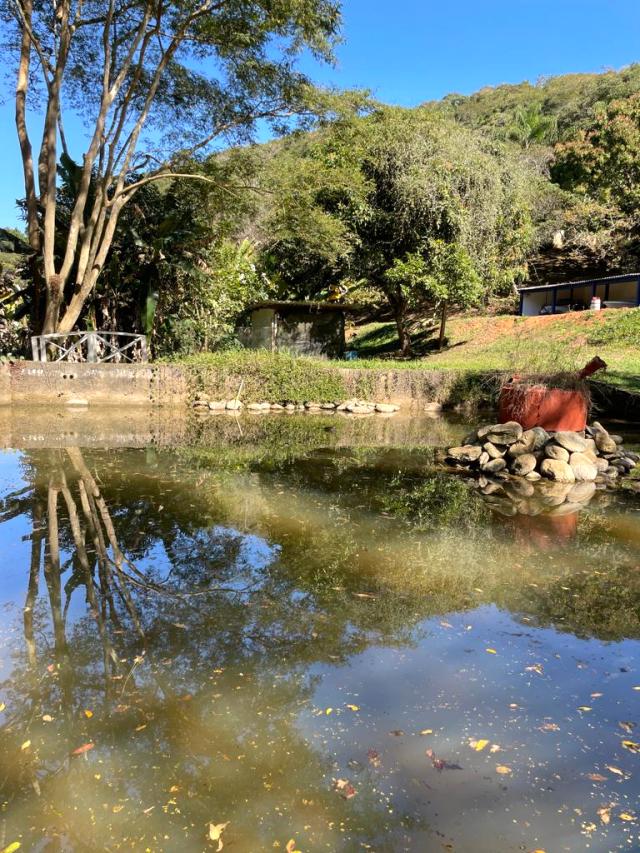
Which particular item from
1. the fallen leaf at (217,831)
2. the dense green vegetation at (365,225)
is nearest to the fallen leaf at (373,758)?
the fallen leaf at (217,831)

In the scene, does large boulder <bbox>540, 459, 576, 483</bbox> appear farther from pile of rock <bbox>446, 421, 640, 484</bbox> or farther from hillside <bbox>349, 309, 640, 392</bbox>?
hillside <bbox>349, 309, 640, 392</bbox>

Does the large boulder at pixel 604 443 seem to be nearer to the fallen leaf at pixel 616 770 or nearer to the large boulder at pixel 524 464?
the large boulder at pixel 524 464

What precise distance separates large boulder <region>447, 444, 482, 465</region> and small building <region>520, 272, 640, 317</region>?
19292 mm

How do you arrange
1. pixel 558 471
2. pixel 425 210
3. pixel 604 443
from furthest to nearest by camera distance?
pixel 425 210
pixel 604 443
pixel 558 471

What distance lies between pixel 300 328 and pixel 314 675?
69.3 feet

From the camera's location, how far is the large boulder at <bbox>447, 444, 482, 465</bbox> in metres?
9.01

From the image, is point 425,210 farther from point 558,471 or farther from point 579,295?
point 558,471

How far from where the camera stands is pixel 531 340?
23.4 metres

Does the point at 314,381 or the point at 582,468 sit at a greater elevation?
the point at 314,381

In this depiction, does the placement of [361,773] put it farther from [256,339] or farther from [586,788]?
[256,339]

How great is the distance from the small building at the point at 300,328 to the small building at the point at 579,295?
1009 centimetres

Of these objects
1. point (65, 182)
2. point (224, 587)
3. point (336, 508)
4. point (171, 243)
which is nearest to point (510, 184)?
point (171, 243)

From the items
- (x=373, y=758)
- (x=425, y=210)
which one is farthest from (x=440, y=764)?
(x=425, y=210)

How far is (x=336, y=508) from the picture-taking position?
21.6 ft
